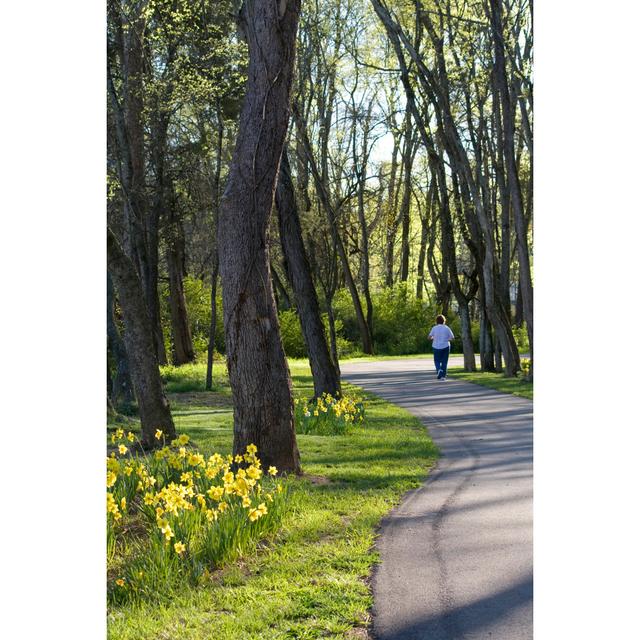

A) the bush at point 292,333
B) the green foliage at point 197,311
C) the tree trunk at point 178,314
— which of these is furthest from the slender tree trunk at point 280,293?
the tree trunk at point 178,314

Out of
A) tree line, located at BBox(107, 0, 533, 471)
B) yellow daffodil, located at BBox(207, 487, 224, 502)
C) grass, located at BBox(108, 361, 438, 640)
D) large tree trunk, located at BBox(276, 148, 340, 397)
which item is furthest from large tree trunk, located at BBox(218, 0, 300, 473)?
large tree trunk, located at BBox(276, 148, 340, 397)

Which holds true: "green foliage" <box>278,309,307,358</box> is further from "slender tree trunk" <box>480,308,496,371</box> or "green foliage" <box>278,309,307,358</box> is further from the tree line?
"slender tree trunk" <box>480,308,496,371</box>

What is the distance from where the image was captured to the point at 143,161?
19.2 metres

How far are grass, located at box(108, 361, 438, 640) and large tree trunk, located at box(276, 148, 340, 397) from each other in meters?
3.62

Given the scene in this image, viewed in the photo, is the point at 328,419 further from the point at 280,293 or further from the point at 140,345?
the point at 280,293

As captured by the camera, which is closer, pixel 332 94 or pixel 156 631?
pixel 156 631

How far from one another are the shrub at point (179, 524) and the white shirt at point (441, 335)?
1370 cm

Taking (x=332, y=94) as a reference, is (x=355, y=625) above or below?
below

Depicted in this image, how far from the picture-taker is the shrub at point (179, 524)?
449 centimetres
